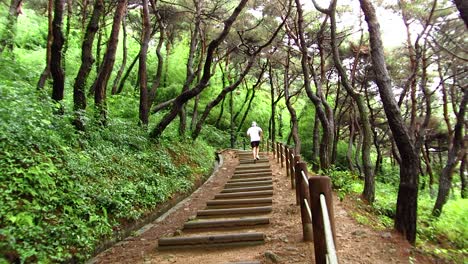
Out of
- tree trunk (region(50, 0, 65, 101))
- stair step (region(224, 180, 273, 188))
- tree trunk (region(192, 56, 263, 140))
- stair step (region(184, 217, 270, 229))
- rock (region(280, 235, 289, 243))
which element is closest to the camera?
rock (region(280, 235, 289, 243))

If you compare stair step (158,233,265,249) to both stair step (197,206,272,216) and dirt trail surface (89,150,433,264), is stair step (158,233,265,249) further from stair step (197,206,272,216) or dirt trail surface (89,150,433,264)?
stair step (197,206,272,216)

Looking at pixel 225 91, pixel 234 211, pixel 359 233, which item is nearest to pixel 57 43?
pixel 234 211

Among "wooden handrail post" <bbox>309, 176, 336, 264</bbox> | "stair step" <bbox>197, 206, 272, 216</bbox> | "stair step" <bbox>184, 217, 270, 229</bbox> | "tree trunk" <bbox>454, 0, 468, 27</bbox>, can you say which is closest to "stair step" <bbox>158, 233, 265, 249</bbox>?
"stair step" <bbox>184, 217, 270, 229</bbox>

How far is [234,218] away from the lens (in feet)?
23.6

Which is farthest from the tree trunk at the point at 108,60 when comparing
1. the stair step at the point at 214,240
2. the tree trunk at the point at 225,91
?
the tree trunk at the point at 225,91

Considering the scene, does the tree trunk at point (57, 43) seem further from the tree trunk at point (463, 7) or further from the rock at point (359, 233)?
the tree trunk at point (463, 7)

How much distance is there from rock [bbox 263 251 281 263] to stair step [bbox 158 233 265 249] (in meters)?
0.72

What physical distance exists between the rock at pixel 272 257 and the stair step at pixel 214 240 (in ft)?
2.35

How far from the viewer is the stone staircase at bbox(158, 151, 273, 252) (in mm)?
5891

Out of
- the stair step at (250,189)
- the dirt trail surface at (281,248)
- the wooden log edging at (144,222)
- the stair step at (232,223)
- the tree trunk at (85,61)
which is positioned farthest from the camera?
the stair step at (250,189)

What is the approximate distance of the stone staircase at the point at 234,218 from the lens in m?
5.89

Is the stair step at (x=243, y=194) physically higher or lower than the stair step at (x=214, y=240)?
higher

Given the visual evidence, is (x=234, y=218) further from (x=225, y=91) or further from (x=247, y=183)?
(x=225, y=91)

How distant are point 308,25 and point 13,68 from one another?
532 inches
